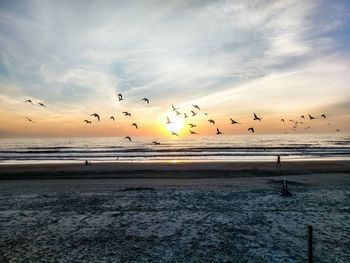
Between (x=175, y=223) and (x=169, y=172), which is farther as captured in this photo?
(x=169, y=172)

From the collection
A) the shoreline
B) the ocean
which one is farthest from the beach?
the ocean

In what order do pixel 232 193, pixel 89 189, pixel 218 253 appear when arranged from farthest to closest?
1. pixel 89 189
2. pixel 232 193
3. pixel 218 253

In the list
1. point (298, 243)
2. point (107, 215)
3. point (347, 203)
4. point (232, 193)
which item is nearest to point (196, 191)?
point (232, 193)

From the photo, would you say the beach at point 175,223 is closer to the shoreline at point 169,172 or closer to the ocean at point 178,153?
the shoreline at point 169,172

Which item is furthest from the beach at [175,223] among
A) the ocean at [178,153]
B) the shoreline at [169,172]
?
the ocean at [178,153]

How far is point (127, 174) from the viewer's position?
27766 mm

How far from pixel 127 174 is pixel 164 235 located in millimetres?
16929

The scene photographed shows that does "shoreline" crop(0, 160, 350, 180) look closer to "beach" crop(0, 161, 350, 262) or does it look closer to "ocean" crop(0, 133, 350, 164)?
"beach" crop(0, 161, 350, 262)

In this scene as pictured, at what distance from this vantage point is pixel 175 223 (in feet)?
40.9

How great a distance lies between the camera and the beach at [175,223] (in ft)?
31.8

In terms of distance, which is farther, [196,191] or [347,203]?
[196,191]

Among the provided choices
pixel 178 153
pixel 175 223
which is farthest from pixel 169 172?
pixel 178 153

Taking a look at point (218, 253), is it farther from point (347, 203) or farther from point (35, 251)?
point (347, 203)

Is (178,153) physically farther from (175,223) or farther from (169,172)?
(175,223)
